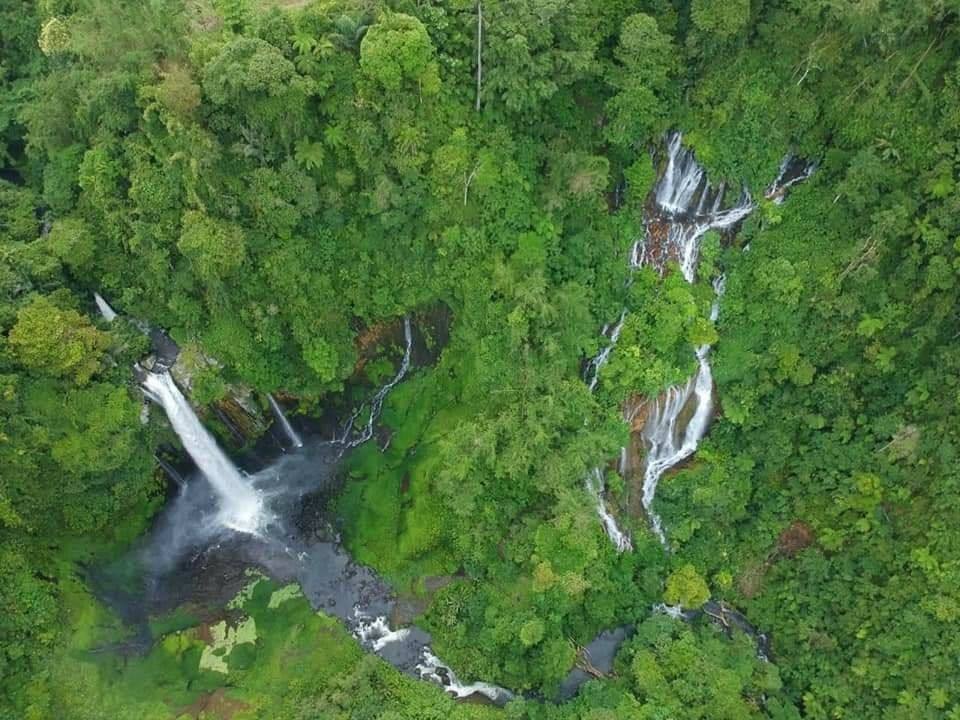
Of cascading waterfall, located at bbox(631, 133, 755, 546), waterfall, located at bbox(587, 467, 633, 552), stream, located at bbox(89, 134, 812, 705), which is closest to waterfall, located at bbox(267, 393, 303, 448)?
stream, located at bbox(89, 134, 812, 705)

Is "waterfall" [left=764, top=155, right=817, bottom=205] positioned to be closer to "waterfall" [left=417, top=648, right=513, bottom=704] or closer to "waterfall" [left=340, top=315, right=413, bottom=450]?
"waterfall" [left=340, top=315, right=413, bottom=450]

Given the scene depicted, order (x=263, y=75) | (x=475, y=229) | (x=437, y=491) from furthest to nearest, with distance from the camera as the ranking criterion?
1. (x=437, y=491)
2. (x=475, y=229)
3. (x=263, y=75)

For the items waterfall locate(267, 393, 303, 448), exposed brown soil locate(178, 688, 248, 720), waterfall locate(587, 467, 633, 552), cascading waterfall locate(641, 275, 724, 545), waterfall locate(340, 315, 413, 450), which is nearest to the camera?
exposed brown soil locate(178, 688, 248, 720)

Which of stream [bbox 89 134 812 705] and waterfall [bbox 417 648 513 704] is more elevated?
stream [bbox 89 134 812 705]

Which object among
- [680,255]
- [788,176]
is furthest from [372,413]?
[788,176]

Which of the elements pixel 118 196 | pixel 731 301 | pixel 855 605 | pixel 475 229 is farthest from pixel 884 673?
pixel 118 196

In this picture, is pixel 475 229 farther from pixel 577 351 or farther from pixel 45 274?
pixel 45 274

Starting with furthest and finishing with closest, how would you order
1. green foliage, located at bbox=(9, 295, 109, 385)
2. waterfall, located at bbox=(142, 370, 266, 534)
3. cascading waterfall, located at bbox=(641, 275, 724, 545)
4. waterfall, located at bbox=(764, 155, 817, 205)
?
waterfall, located at bbox=(142, 370, 266, 534) → cascading waterfall, located at bbox=(641, 275, 724, 545) → waterfall, located at bbox=(764, 155, 817, 205) → green foliage, located at bbox=(9, 295, 109, 385)
